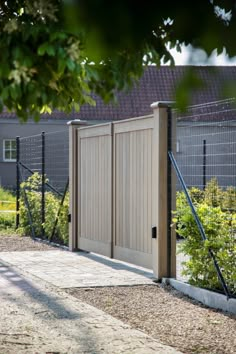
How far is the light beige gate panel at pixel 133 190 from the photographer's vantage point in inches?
367

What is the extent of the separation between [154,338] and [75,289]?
2.44 metres

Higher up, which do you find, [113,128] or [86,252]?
[113,128]

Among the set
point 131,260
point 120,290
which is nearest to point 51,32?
point 120,290

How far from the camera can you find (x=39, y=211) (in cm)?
1426

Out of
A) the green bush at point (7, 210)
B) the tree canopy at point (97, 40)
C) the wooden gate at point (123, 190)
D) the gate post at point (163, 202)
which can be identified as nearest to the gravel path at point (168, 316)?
the gate post at point (163, 202)

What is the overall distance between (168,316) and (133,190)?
334 cm

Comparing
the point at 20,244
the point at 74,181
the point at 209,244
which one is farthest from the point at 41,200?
the point at 209,244

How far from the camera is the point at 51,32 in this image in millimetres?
3641

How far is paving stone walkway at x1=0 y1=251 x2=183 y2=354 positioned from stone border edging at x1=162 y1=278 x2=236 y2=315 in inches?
29.4

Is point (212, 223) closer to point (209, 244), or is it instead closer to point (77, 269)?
point (209, 244)

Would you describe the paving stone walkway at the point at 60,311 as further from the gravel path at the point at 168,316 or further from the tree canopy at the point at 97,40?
the tree canopy at the point at 97,40

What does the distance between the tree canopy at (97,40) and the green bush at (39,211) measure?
25.2ft

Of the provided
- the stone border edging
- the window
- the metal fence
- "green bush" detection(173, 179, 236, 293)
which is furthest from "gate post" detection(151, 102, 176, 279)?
the window

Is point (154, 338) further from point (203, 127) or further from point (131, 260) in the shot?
point (131, 260)
